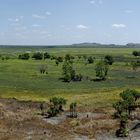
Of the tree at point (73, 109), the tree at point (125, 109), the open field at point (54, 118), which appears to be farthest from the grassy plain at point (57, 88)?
the tree at point (73, 109)

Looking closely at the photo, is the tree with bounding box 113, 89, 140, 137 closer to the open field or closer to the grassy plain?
the open field

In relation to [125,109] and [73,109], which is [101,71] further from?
[125,109]

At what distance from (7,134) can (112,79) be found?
88990 millimetres

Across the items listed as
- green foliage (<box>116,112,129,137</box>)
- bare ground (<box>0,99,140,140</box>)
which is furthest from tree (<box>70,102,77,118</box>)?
green foliage (<box>116,112,129,137</box>)

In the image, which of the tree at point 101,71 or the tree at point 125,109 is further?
the tree at point 101,71

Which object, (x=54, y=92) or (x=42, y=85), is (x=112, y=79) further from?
(x=54, y=92)

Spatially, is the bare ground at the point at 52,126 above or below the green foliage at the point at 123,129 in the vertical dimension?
below

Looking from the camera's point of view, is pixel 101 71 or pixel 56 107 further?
pixel 101 71

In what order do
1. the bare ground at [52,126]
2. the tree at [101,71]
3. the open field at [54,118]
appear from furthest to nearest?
the tree at [101,71], the open field at [54,118], the bare ground at [52,126]

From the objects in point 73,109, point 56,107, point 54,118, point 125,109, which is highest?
point 125,109

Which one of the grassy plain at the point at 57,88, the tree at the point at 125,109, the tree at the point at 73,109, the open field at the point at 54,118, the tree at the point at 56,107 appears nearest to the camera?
the tree at the point at 125,109

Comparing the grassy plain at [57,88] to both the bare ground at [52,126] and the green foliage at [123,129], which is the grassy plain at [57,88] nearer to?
the bare ground at [52,126]

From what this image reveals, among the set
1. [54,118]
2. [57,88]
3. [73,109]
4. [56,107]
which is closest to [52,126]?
[54,118]

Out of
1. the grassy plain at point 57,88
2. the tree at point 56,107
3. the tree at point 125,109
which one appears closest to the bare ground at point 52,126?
the tree at point 56,107
